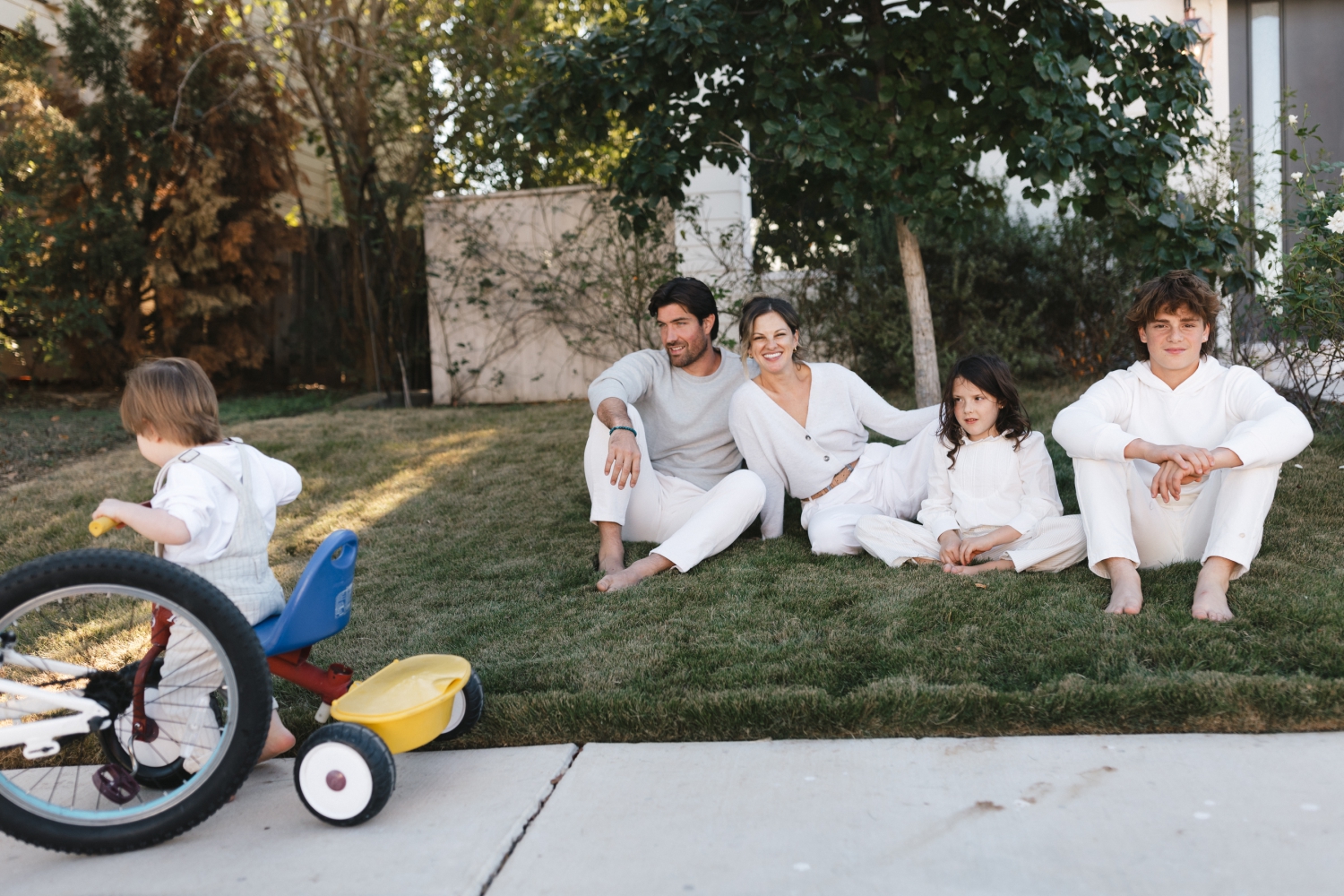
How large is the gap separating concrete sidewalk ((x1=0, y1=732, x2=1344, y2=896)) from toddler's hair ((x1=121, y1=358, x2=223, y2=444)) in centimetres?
82

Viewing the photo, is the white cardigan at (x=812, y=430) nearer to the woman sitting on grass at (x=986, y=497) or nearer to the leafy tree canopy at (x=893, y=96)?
the woman sitting on grass at (x=986, y=497)

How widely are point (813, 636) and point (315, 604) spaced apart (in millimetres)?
1312

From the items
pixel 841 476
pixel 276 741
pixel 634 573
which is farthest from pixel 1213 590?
pixel 276 741

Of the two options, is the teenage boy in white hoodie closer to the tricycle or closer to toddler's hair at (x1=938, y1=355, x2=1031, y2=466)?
toddler's hair at (x1=938, y1=355, x2=1031, y2=466)

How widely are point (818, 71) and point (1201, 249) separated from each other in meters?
1.96

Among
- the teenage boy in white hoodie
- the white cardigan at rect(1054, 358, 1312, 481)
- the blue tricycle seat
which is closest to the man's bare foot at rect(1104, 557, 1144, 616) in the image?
the teenage boy in white hoodie

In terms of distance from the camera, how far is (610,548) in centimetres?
363

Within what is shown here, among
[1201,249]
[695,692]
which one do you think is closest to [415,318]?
[1201,249]

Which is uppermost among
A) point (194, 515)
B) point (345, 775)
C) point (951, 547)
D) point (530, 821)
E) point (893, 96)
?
point (893, 96)

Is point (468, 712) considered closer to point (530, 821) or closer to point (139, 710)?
point (530, 821)

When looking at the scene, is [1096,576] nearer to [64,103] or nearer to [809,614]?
[809,614]

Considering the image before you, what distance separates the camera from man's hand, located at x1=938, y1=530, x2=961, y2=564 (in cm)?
324

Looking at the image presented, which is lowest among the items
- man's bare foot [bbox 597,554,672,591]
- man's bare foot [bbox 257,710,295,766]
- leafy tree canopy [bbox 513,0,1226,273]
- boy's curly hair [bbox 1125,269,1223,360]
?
man's bare foot [bbox 257,710,295,766]

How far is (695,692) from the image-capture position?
2436 millimetres
